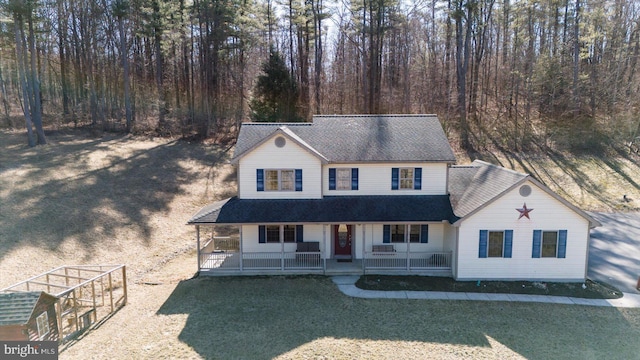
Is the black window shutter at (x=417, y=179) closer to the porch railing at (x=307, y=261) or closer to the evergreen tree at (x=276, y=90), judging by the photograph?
the porch railing at (x=307, y=261)

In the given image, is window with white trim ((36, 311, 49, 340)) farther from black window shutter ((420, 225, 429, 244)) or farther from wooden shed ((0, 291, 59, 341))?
black window shutter ((420, 225, 429, 244))

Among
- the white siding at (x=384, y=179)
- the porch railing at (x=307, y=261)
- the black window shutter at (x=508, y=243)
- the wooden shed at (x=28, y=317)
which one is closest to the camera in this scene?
the wooden shed at (x=28, y=317)

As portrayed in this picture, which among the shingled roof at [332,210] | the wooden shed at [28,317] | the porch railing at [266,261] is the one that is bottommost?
the porch railing at [266,261]

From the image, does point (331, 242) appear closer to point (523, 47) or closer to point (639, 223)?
point (639, 223)

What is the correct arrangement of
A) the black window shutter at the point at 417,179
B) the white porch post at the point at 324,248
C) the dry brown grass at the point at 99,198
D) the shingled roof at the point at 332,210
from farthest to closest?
1. the black window shutter at the point at 417,179
2. the dry brown grass at the point at 99,198
3. the white porch post at the point at 324,248
4. the shingled roof at the point at 332,210

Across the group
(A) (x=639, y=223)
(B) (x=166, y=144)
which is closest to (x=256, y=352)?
(A) (x=639, y=223)

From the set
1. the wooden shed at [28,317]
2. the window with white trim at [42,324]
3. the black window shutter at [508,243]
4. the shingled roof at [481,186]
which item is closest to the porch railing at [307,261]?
the black window shutter at [508,243]

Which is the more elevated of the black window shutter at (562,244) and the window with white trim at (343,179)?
the window with white trim at (343,179)
